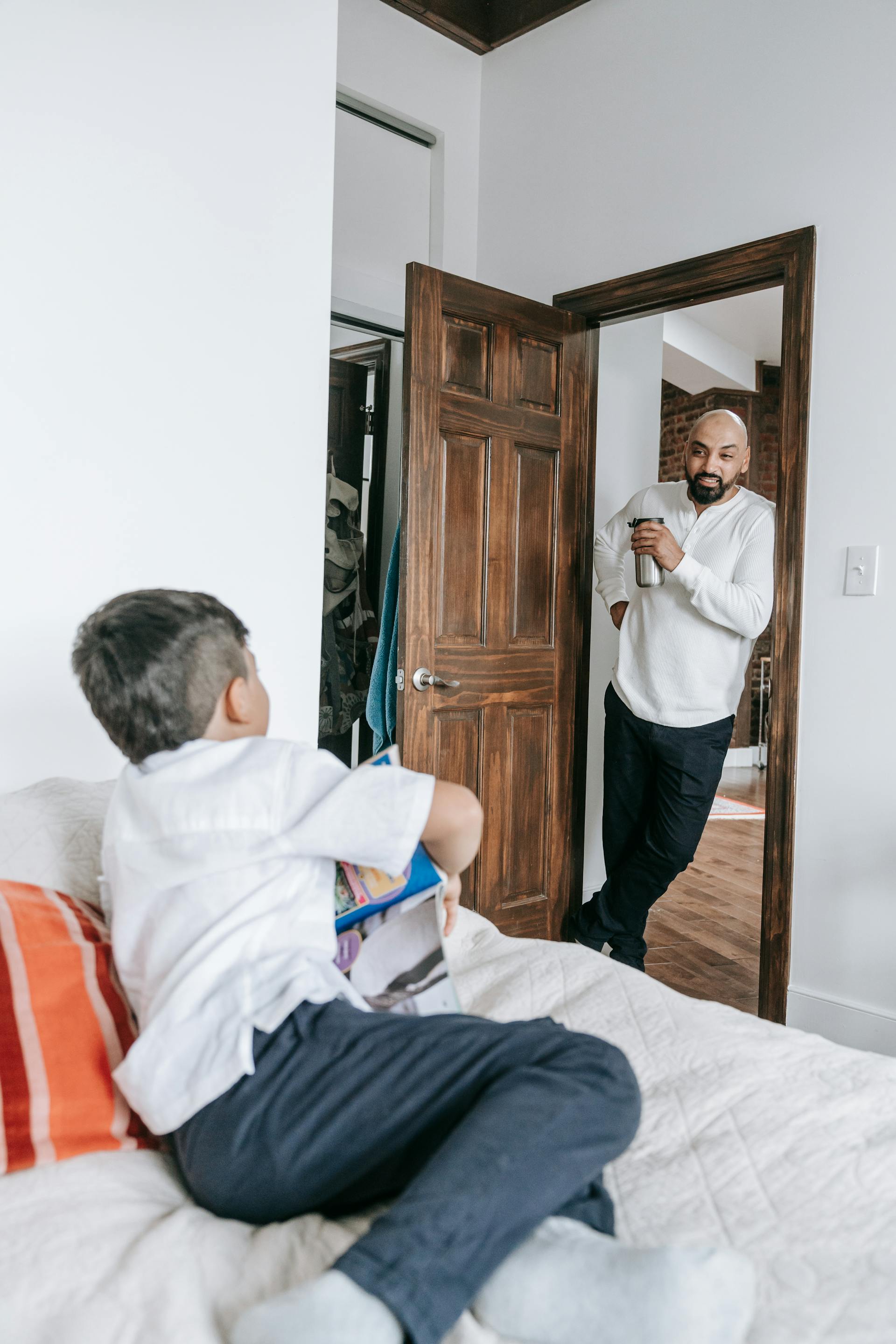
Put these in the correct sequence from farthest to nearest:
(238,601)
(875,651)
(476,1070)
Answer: (875,651)
(238,601)
(476,1070)

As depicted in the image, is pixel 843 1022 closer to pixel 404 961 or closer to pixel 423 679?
pixel 423 679

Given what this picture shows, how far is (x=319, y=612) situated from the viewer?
6.85ft

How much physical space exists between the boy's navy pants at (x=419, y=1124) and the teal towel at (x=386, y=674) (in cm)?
189

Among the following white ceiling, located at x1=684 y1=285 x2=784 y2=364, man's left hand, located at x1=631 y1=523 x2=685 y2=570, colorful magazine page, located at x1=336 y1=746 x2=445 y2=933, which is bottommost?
colorful magazine page, located at x1=336 y1=746 x2=445 y2=933

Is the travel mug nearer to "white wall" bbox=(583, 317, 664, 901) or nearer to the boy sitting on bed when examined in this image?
"white wall" bbox=(583, 317, 664, 901)

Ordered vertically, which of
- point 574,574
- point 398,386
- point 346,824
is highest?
point 398,386

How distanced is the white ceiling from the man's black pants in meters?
3.57

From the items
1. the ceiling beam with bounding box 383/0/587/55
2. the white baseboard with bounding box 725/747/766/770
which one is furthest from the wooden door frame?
the white baseboard with bounding box 725/747/766/770

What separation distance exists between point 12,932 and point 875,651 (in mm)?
2152

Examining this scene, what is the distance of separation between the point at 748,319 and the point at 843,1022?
5.12m

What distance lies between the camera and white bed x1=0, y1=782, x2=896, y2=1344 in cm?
81

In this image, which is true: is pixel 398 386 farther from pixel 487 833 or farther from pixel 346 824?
pixel 346 824

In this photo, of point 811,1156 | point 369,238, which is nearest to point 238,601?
point 811,1156

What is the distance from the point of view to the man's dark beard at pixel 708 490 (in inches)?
115
